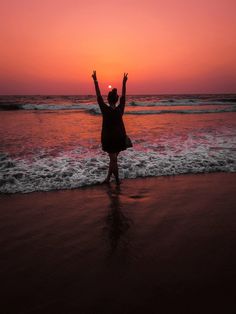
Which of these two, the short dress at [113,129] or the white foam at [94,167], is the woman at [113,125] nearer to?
the short dress at [113,129]

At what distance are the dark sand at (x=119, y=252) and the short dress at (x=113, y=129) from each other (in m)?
0.95

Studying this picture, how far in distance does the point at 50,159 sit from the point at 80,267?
5106mm

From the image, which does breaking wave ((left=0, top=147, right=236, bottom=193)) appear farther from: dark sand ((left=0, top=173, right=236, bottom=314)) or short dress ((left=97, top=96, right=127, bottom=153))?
short dress ((left=97, top=96, right=127, bottom=153))

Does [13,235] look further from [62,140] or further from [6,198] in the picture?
[62,140]

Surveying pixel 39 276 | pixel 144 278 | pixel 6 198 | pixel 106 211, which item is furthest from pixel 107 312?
pixel 6 198

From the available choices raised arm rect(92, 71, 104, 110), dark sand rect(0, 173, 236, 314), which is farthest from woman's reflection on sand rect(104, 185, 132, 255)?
raised arm rect(92, 71, 104, 110)

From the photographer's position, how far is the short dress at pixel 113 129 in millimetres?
5316

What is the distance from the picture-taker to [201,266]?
9.19ft

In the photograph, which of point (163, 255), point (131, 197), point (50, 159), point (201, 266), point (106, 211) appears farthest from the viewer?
point (50, 159)

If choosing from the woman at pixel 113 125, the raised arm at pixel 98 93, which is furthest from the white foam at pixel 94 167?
the raised arm at pixel 98 93

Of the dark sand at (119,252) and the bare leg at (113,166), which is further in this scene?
the bare leg at (113,166)

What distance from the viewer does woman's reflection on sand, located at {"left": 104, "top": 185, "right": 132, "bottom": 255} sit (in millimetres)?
3299

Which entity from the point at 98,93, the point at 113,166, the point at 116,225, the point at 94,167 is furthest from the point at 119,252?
the point at 94,167

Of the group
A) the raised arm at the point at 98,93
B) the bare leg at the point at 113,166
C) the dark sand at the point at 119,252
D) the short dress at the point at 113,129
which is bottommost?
the dark sand at the point at 119,252
